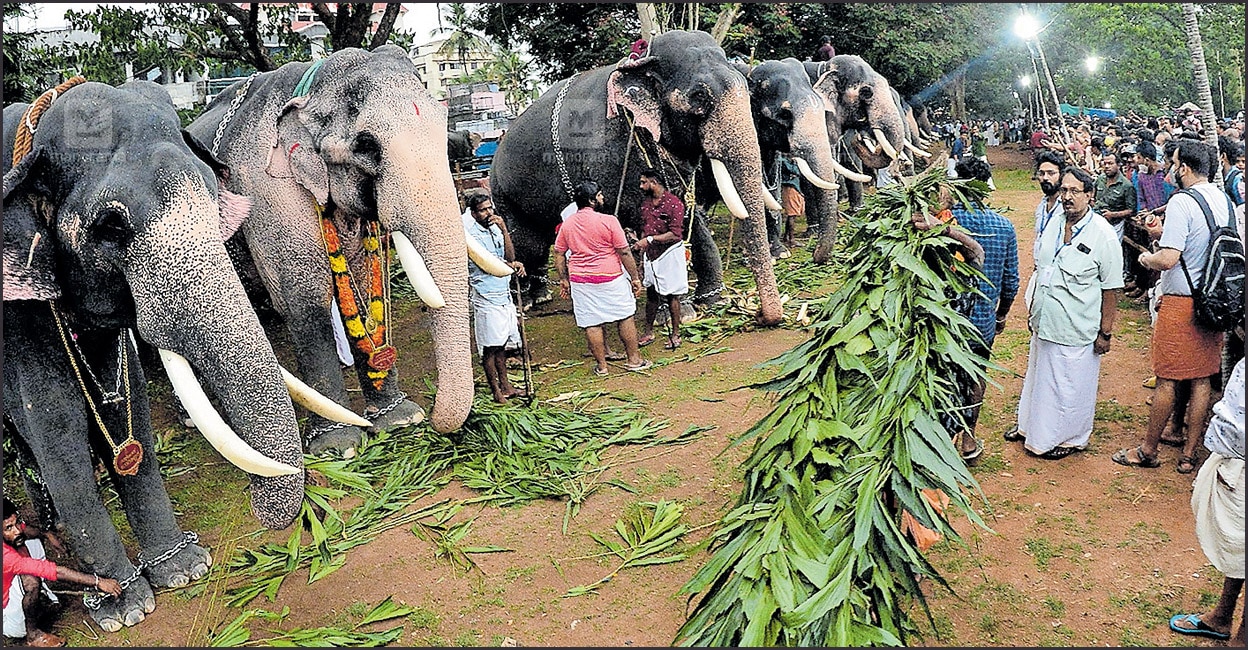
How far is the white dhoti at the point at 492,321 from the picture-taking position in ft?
20.6

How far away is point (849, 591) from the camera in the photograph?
Answer: 283 centimetres

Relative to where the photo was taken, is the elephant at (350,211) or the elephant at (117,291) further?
the elephant at (350,211)

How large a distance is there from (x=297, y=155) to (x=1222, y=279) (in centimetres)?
493

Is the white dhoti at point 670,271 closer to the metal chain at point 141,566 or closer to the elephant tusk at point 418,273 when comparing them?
the elephant tusk at point 418,273

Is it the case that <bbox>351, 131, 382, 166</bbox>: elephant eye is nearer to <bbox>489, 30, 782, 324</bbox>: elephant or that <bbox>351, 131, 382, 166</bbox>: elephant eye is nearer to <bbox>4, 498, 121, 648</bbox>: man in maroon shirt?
<bbox>4, 498, 121, 648</bbox>: man in maroon shirt

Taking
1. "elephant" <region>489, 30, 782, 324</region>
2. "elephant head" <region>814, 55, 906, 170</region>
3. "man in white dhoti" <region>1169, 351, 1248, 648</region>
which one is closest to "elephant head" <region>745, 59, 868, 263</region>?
"elephant" <region>489, 30, 782, 324</region>

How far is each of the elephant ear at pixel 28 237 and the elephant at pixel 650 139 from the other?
4583 mm

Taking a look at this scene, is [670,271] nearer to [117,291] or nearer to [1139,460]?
[1139,460]

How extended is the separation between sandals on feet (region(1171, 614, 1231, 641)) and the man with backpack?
62.9 inches

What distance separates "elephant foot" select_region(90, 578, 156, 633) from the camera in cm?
394

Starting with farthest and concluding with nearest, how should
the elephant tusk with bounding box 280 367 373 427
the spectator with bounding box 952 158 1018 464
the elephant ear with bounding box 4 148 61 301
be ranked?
the spectator with bounding box 952 158 1018 464, the elephant tusk with bounding box 280 367 373 427, the elephant ear with bounding box 4 148 61 301

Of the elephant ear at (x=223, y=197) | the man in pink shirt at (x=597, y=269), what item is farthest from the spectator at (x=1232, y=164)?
the elephant ear at (x=223, y=197)

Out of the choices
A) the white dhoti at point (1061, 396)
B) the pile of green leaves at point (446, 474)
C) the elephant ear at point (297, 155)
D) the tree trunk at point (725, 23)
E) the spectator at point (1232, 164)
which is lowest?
the pile of green leaves at point (446, 474)

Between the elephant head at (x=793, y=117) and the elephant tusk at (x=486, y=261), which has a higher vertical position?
the elephant head at (x=793, y=117)
